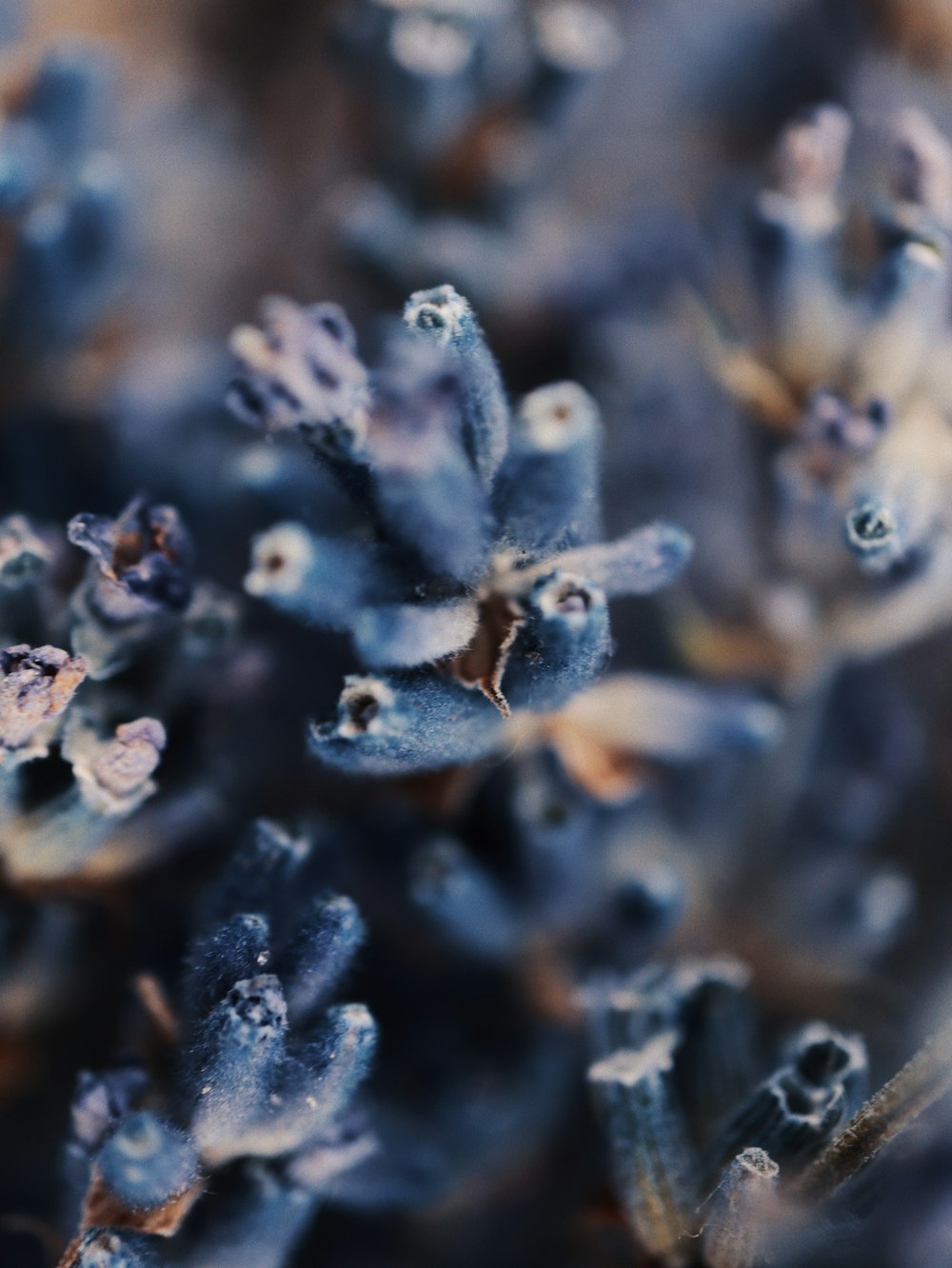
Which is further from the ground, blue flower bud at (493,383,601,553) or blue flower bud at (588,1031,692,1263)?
blue flower bud at (493,383,601,553)

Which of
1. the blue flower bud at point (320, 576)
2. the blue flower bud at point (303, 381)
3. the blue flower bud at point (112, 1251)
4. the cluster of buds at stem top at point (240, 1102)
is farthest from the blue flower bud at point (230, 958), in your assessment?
the blue flower bud at point (303, 381)

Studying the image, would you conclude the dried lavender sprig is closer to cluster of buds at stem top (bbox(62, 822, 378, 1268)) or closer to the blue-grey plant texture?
the blue-grey plant texture

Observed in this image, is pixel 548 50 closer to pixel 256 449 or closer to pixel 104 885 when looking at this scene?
pixel 256 449

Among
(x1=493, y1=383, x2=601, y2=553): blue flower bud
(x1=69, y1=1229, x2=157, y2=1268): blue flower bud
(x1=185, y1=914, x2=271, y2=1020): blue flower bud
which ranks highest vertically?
(x1=493, y1=383, x2=601, y2=553): blue flower bud

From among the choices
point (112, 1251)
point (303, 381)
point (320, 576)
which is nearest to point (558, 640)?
point (320, 576)

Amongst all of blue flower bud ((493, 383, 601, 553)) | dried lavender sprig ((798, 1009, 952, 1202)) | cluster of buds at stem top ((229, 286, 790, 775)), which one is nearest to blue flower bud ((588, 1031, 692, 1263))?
dried lavender sprig ((798, 1009, 952, 1202))

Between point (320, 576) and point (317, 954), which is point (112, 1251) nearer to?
point (317, 954)

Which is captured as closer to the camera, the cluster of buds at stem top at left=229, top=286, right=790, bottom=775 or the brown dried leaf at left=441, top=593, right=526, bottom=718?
the cluster of buds at stem top at left=229, top=286, right=790, bottom=775

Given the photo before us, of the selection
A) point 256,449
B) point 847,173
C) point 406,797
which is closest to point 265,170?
point 256,449
